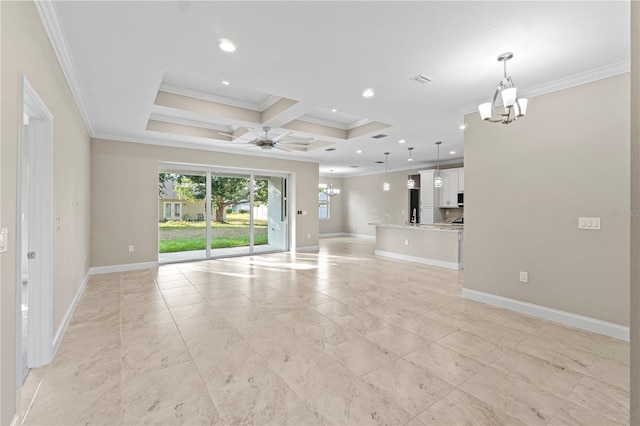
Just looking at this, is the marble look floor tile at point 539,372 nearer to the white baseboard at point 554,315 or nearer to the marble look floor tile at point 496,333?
the marble look floor tile at point 496,333

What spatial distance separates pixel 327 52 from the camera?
9.50ft

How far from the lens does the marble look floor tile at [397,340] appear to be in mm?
2832

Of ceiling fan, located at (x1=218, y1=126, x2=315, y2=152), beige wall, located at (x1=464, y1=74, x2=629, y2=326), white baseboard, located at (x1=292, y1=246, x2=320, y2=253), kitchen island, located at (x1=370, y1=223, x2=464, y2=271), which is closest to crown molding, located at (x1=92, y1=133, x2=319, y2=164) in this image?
ceiling fan, located at (x1=218, y1=126, x2=315, y2=152)

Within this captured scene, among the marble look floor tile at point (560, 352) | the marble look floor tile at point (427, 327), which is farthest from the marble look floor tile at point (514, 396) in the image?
the marble look floor tile at point (427, 327)

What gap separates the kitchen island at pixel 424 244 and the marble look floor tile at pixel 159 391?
18.1 feet

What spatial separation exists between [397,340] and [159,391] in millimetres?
2079

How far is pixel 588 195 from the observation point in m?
3.31

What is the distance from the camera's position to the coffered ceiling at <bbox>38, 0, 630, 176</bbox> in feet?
7.59

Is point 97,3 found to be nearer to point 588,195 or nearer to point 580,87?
point 580,87

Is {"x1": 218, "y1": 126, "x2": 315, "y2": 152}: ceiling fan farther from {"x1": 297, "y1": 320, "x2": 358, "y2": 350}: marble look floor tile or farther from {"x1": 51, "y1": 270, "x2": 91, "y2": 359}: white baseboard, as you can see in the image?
{"x1": 297, "y1": 320, "x2": 358, "y2": 350}: marble look floor tile

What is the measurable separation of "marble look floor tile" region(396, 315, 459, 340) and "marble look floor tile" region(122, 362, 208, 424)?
212cm

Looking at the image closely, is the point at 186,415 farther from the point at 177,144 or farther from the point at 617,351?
the point at 177,144

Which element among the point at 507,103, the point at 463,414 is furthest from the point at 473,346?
the point at 507,103

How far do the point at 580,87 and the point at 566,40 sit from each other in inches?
38.6
